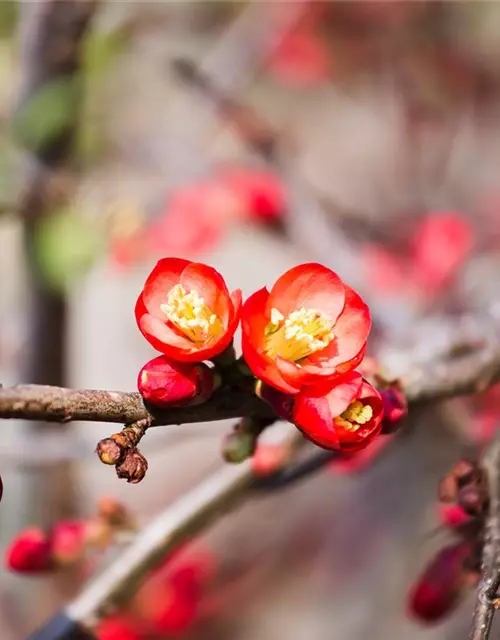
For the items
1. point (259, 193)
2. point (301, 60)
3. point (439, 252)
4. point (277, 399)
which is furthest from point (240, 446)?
point (301, 60)

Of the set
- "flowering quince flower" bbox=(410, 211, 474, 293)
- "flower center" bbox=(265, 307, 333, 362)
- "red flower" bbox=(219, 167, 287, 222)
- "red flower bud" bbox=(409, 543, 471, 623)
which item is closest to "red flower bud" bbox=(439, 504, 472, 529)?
"red flower bud" bbox=(409, 543, 471, 623)

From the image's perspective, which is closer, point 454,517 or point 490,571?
point 490,571

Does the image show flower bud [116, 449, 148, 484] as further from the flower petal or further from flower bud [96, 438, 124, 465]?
the flower petal

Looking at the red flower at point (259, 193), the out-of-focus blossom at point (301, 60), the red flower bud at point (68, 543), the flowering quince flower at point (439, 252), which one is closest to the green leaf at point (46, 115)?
the red flower at point (259, 193)

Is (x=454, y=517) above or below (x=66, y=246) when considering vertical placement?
below

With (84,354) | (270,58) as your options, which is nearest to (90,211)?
(84,354)

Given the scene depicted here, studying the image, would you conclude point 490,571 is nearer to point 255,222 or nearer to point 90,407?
point 90,407
